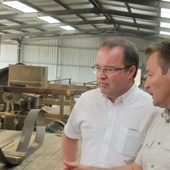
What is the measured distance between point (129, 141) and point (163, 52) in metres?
0.50

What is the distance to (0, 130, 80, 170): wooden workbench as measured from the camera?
2904 millimetres

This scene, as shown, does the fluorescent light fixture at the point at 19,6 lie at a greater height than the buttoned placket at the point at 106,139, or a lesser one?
greater

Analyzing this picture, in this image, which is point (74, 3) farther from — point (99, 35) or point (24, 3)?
point (99, 35)

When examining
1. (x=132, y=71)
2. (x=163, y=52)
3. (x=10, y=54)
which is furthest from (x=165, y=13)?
(x=10, y=54)

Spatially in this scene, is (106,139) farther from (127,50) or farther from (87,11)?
(87,11)

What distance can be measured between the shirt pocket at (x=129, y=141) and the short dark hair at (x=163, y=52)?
0.41 m

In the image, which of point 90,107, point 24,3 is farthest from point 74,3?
point 90,107

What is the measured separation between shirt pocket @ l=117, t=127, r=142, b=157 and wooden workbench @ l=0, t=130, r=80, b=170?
1603 mm

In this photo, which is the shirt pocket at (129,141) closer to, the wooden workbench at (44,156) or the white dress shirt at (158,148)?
the white dress shirt at (158,148)

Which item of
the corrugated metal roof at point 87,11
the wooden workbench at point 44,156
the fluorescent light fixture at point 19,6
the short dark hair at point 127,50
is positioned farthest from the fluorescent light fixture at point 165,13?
the short dark hair at point 127,50

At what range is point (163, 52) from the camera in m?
1.13

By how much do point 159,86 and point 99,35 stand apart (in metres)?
15.6

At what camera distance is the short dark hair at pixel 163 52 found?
1103 mm

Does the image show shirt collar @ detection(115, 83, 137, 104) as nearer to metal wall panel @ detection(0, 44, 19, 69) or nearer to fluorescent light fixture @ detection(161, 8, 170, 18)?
fluorescent light fixture @ detection(161, 8, 170, 18)
